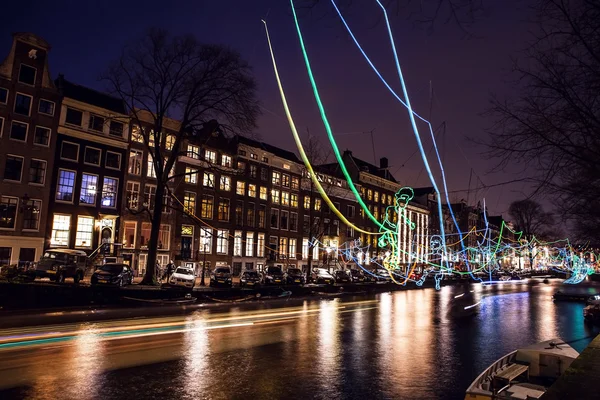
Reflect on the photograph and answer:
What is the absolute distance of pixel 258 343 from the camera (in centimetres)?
1229

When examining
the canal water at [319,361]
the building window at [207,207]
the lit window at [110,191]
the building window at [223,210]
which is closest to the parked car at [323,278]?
the building window at [223,210]

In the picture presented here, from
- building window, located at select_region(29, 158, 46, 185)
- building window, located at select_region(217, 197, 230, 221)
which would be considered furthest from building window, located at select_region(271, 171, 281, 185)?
building window, located at select_region(29, 158, 46, 185)

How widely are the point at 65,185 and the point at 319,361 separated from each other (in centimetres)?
3642

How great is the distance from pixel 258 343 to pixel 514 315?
15.5m

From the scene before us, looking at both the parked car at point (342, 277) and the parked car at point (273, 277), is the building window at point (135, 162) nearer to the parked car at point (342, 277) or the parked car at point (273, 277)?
the parked car at point (273, 277)

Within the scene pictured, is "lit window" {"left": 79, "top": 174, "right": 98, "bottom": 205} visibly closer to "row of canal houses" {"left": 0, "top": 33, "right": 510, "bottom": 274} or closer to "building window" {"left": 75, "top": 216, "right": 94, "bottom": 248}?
"row of canal houses" {"left": 0, "top": 33, "right": 510, "bottom": 274}

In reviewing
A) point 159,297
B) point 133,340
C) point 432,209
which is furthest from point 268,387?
point 432,209

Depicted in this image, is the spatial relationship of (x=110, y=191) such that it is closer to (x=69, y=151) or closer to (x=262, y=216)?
(x=69, y=151)

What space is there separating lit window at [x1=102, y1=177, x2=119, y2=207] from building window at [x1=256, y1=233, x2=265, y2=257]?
19463 mm

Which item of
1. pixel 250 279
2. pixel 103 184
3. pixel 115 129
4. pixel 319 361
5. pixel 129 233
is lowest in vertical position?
pixel 319 361

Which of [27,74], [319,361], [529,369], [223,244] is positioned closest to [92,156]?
[27,74]

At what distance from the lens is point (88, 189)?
41062 mm

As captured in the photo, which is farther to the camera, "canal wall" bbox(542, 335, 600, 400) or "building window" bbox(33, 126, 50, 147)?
"building window" bbox(33, 126, 50, 147)

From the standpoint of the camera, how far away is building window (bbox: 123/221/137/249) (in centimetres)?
4375
